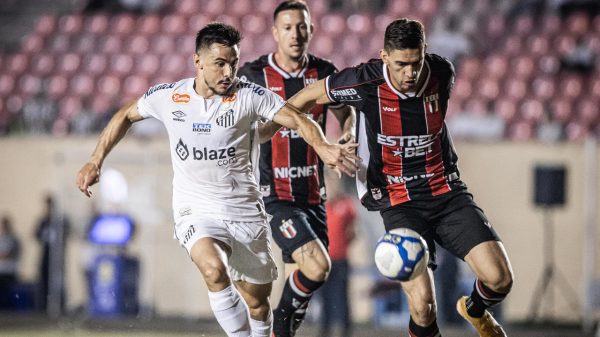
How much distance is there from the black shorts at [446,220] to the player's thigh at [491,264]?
72 mm

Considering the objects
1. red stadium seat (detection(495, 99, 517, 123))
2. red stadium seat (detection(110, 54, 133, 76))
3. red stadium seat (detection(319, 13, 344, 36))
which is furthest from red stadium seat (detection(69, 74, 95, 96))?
red stadium seat (detection(495, 99, 517, 123))

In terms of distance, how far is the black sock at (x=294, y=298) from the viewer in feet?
26.2

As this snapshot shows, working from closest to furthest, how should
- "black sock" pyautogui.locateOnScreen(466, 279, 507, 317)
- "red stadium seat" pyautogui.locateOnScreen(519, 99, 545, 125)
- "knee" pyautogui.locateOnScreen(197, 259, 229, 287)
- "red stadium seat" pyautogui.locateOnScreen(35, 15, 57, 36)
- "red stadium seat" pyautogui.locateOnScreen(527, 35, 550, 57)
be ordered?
"knee" pyautogui.locateOnScreen(197, 259, 229, 287)
"black sock" pyautogui.locateOnScreen(466, 279, 507, 317)
"red stadium seat" pyautogui.locateOnScreen(519, 99, 545, 125)
"red stadium seat" pyautogui.locateOnScreen(527, 35, 550, 57)
"red stadium seat" pyautogui.locateOnScreen(35, 15, 57, 36)

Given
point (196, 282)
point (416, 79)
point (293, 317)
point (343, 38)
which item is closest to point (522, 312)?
point (196, 282)

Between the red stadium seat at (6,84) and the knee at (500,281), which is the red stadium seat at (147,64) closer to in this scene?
the red stadium seat at (6,84)

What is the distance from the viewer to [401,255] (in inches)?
264

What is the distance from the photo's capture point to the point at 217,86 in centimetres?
695

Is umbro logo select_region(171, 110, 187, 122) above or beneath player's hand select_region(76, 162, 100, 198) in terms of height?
above

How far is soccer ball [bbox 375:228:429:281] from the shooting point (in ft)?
22.0

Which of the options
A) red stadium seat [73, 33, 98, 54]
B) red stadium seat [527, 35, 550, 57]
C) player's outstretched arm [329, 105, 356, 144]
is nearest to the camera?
player's outstretched arm [329, 105, 356, 144]

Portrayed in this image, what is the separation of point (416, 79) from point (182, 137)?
5.40 feet

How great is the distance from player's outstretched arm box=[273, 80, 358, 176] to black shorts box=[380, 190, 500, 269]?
0.61 meters

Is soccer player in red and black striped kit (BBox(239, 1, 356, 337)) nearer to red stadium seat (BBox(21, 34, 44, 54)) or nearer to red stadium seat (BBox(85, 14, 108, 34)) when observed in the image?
red stadium seat (BBox(85, 14, 108, 34))

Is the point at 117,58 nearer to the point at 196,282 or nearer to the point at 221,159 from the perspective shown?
the point at 196,282
